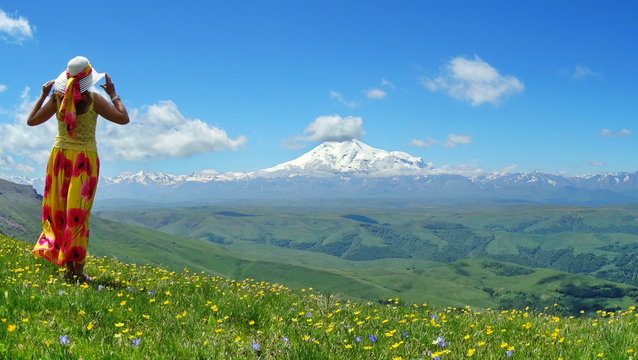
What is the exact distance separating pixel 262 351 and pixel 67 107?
22.4 feet

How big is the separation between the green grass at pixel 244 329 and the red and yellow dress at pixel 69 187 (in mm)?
650

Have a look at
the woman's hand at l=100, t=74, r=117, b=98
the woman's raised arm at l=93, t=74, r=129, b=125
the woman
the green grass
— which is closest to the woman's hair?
the woman

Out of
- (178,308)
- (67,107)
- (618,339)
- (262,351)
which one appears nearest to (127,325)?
(178,308)

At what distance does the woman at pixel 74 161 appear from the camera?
8881 mm

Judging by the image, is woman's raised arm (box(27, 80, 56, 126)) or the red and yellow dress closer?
the red and yellow dress

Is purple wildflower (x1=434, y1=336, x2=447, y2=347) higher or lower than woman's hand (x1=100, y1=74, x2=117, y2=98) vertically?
lower

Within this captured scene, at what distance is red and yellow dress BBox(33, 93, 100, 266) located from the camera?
8.88 m

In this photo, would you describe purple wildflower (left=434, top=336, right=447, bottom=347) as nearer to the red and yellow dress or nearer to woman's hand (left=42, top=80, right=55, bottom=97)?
the red and yellow dress

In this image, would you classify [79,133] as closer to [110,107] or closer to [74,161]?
[74,161]

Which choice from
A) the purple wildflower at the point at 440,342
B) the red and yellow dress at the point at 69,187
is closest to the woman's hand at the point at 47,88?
the red and yellow dress at the point at 69,187

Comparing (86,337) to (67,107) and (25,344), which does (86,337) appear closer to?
(25,344)

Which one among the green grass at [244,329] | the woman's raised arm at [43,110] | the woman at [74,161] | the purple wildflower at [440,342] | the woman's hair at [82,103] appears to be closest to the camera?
the green grass at [244,329]

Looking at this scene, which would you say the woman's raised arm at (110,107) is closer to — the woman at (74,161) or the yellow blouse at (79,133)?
the woman at (74,161)

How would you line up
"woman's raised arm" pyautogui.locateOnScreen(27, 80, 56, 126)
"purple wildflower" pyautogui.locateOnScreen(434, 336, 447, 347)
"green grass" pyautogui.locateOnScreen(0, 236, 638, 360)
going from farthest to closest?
1. "woman's raised arm" pyautogui.locateOnScreen(27, 80, 56, 126)
2. "purple wildflower" pyautogui.locateOnScreen(434, 336, 447, 347)
3. "green grass" pyautogui.locateOnScreen(0, 236, 638, 360)
